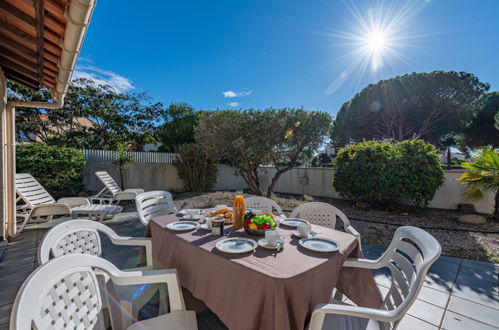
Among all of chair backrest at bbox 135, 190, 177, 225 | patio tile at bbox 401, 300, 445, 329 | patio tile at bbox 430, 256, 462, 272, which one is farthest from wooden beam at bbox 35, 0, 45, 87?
patio tile at bbox 430, 256, 462, 272

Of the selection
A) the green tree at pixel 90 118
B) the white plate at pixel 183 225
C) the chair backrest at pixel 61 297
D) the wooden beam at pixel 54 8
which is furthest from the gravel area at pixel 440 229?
the green tree at pixel 90 118

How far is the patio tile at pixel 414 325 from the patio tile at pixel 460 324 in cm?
10

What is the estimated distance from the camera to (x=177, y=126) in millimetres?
12008

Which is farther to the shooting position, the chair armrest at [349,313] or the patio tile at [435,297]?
the patio tile at [435,297]

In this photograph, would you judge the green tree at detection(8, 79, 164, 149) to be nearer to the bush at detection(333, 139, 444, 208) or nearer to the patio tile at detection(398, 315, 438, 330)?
the bush at detection(333, 139, 444, 208)

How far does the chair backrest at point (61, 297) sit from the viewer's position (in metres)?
0.66

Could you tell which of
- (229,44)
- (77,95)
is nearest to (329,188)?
(229,44)

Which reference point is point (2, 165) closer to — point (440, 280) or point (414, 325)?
point (414, 325)

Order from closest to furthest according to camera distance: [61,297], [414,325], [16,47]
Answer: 1. [61,297]
2. [414,325]
3. [16,47]

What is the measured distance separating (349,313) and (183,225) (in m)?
1.39

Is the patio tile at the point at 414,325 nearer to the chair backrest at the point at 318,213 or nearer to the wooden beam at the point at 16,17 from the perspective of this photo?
the chair backrest at the point at 318,213

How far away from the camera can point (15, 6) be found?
1938mm

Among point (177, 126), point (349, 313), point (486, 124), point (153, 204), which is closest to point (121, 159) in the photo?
→ point (153, 204)

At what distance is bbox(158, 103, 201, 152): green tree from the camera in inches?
460
